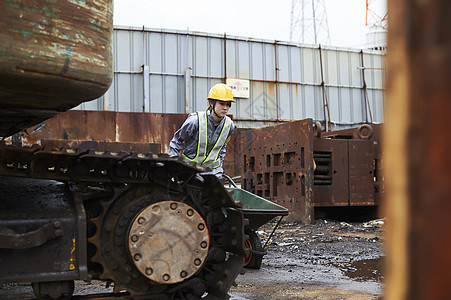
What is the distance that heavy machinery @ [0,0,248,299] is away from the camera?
9.48 feet

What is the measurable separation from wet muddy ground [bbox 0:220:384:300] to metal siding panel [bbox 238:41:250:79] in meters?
14.6

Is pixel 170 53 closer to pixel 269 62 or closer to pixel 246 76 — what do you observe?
pixel 246 76

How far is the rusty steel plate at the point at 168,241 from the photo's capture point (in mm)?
3314

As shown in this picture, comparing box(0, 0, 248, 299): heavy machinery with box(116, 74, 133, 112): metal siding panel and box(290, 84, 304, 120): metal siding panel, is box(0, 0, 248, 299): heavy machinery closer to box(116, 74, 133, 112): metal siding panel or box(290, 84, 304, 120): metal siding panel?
box(116, 74, 133, 112): metal siding panel

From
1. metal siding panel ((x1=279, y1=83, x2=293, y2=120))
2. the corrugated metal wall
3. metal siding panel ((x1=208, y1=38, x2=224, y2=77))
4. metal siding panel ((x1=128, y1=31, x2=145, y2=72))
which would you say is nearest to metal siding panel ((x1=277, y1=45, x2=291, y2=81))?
the corrugated metal wall

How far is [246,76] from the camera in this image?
2333 cm

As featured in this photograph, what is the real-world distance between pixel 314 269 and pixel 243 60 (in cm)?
1820

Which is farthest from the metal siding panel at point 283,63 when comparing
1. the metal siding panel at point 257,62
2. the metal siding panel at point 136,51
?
the metal siding panel at point 136,51

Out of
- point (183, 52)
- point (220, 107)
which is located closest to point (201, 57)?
point (183, 52)

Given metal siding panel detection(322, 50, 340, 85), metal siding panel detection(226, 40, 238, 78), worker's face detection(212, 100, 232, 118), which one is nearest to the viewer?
worker's face detection(212, 100, 232, 118)

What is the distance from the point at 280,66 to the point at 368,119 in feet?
18.0

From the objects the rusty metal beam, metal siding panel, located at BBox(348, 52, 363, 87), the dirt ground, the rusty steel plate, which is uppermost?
metal siding panel, located at BBox(348, 52, 363, 87)

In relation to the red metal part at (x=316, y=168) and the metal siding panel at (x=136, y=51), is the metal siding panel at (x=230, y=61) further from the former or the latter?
the red metal part at (x=316, y=168)

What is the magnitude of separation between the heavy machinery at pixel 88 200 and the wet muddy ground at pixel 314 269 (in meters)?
1.29
